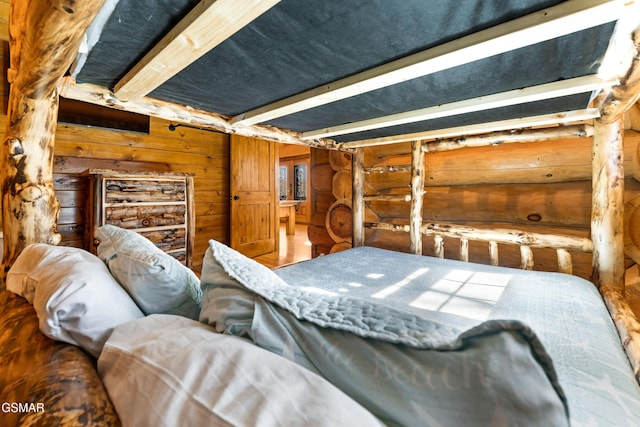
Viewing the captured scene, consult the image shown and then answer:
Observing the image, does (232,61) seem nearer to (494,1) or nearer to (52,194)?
(494,1)

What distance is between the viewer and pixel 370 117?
69.3 inches

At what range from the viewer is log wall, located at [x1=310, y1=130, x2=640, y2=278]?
1.93m

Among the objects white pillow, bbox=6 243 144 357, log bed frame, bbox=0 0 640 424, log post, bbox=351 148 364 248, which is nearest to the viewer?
Answer: white pillow, bbox=6 243 144 357

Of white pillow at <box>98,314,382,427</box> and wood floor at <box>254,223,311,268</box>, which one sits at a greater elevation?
white pillow at <box>98,314,382,427</box>

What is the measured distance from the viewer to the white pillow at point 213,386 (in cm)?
35

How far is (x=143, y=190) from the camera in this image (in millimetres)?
2461

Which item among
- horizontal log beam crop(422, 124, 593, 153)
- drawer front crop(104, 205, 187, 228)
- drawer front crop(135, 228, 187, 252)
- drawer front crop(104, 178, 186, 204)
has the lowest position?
drawer front crop(135, 228, 187, 252)

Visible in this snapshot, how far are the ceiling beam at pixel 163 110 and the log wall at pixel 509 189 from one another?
3.39 ft

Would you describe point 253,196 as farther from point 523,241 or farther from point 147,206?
point 523,241

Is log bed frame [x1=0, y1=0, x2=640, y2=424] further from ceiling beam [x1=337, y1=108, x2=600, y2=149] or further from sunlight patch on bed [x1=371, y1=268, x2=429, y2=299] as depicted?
sunlight patch on bed [x1=371, y1=268, x2=429, y2=299]

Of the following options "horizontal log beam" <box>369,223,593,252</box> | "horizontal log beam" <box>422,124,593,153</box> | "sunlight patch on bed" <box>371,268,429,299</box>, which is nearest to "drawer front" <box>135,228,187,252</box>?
"sunlight patch on bed" <box>371,268,429,299</box>

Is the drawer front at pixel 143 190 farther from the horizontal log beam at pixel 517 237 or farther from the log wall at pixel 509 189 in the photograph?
the horizontal log beam at pixel 517 237

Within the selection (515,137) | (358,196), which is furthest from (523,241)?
(358,196)

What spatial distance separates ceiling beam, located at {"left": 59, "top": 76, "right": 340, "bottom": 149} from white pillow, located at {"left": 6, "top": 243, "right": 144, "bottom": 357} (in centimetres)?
90
